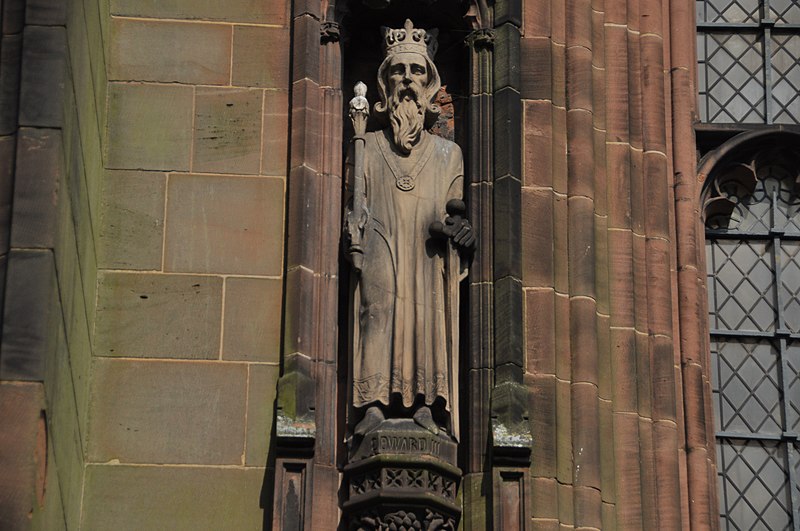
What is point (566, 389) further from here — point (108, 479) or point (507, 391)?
point (108, 479)

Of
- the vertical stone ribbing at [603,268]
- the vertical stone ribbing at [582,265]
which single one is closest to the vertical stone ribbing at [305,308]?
the vertical stone ribbing at [603,268]

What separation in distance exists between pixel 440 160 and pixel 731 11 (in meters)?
Answer: 3.12

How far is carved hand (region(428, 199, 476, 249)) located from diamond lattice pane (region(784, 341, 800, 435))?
8.10ft

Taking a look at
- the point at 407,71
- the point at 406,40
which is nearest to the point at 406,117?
the point at 407,71

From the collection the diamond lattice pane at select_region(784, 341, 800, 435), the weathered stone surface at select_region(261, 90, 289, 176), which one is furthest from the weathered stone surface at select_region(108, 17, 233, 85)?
the diamond lattice pane at select_region(784, 341, 800, 435)

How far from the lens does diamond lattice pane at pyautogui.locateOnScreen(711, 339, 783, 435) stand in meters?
15.2

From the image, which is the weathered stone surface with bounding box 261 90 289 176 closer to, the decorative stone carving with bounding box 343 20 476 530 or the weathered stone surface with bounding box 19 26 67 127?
the decorative stone carving with bounding box 343 20 476 530

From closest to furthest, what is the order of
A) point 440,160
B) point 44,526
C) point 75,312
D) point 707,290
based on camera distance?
point 44,526 < point 75,312 < point 440,160 < point 707,290

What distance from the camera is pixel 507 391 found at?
45.2 feet

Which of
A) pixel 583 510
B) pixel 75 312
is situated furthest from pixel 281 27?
pixel 583 510

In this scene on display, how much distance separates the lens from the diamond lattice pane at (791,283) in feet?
51.1

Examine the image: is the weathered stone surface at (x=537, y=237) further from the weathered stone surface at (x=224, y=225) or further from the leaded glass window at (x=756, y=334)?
the leaded glass window at (x=756, y=334)

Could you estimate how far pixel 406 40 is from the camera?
1466cm

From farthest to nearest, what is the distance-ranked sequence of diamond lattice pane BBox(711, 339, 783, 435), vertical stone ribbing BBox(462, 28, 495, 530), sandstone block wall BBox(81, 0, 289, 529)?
diamond lattice pane BBox(711, 339, 783, 435), vertical stone ribbing BBox(462, 28, 495, 530), sandstone block wall BBox(81, 0, 289, 529)
